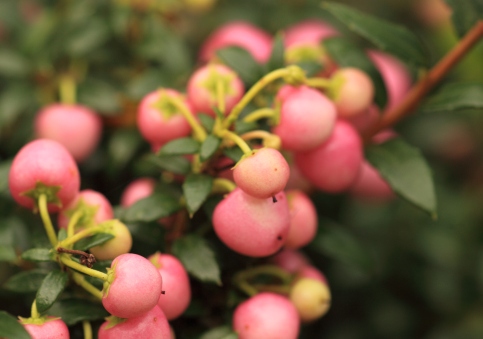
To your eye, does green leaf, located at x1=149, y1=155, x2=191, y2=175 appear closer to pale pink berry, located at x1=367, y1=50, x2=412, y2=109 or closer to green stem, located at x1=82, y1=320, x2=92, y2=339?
green stem, located at x1=82, y1=320, x2=92, y2=339

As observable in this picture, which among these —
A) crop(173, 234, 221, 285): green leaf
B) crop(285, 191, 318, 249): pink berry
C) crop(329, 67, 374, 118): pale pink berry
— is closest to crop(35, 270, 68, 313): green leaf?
crop(173, 234, 221, 285): green leaf

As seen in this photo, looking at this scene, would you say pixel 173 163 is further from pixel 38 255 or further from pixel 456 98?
pixel 456 98

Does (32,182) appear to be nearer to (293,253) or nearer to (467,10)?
(293,253)

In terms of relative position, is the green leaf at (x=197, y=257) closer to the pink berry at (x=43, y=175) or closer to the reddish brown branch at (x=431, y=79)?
the pink berry at (x=43, y=175)

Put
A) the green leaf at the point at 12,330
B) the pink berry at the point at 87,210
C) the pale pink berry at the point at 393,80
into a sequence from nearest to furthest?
the green leaf at the point at 12,330
the pink berry at the point at 87,210
the pale pink berry at the point at 393,80

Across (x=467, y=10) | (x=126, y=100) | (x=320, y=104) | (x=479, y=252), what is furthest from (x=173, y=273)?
(x=479, y=252)

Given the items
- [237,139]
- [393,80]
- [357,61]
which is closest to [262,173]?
[237,139]

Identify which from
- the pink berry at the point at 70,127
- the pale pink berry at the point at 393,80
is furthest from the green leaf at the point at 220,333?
the pale pink berry at the point at 393,80

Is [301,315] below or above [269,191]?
below
